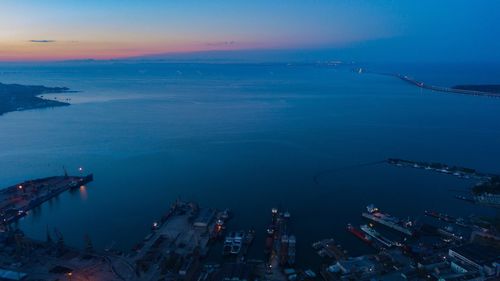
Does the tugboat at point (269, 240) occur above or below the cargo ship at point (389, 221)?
below

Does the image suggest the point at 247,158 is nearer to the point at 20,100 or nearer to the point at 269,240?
the point at 269,240

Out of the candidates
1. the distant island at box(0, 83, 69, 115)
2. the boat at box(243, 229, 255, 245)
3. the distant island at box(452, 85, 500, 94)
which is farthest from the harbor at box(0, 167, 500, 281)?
the distant island at box(452, 85, 500, 94)

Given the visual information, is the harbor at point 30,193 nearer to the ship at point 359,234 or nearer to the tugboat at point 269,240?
the tugboat at point 269,240

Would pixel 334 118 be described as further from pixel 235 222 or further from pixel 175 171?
pixel 235 222

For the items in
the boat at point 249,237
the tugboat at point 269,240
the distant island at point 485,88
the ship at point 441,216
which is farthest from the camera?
the distant island at point 485,88

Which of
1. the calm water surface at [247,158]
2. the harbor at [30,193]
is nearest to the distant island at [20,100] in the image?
the calm water surface at [247,158]

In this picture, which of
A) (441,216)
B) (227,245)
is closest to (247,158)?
(227,245)
